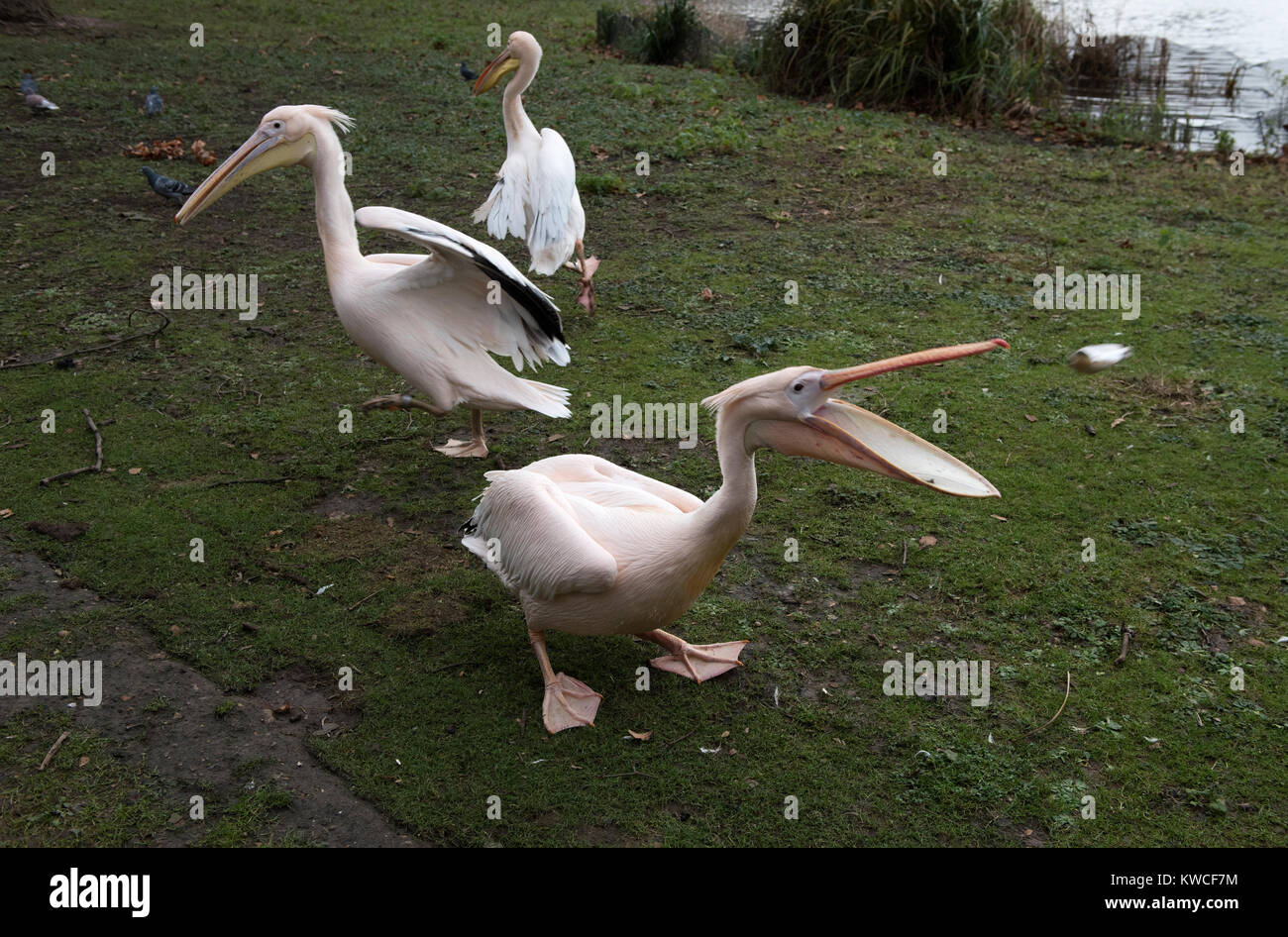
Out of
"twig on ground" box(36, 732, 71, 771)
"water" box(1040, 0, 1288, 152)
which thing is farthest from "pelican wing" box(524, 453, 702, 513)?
"water" box(1040, 0, 1288, 152)

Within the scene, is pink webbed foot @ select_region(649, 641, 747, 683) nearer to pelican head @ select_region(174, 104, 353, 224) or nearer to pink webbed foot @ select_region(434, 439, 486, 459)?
pink webbed foot @ select_region(434, 439, 486, 459)

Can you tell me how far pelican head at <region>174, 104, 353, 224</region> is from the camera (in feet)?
16.4

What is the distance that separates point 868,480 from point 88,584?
3.46 metres

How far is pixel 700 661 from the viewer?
3834mm

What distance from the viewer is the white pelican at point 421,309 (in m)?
4.69

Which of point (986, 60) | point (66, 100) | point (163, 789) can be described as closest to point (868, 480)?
point (163, 789)

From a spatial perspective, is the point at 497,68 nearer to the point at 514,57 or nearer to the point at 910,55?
the point at 514,57

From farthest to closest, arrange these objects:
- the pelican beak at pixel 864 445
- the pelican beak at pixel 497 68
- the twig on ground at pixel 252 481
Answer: the pelican beak at pixel 497 68 < the twig on ground at pixel 252 481 < the pelican beak at pixel 864 445

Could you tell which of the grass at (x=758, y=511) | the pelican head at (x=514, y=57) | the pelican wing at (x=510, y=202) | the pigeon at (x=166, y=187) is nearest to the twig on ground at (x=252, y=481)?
the grass at (x=758, y=511)

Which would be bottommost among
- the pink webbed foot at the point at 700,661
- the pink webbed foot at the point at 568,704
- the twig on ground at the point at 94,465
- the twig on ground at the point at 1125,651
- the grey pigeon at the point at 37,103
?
the pink webbed foot at the point at 568,704

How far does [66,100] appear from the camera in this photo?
9523 mm

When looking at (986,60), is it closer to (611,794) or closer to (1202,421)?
(1202,421)

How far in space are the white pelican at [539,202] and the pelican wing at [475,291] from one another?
4.81 feet

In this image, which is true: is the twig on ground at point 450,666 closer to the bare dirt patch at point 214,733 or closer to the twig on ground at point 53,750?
the bare dirt patch at point 214,733
